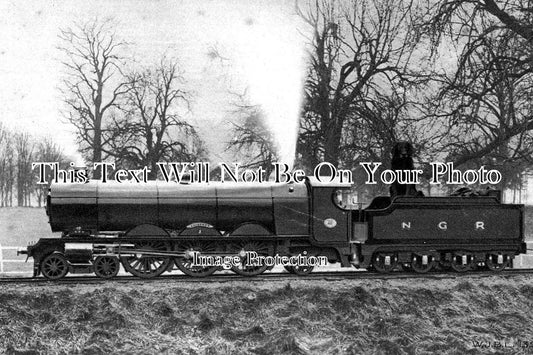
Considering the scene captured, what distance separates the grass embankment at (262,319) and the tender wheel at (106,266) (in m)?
0.55

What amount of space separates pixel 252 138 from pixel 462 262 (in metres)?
5.38

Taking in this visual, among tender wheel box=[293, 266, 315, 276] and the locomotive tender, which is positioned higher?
the locomotive tender

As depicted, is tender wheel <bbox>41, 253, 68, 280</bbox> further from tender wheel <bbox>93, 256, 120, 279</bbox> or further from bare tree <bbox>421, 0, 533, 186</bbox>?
bare tree <bbox>421, 0, 533, 186</bbox>

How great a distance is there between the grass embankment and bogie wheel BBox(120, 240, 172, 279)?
0.64 m

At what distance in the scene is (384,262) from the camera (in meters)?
12.6

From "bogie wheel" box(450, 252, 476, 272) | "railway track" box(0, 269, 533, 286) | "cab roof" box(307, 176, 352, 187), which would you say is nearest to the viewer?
"railway track" box(0, 269, 533, 286)

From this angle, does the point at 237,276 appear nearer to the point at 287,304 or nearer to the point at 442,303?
the point at 287,304

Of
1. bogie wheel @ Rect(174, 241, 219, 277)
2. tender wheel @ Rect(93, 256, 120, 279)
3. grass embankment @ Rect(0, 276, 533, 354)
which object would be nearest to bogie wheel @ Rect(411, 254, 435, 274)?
grass embankment @ Rect(0, 276, 533, 354)

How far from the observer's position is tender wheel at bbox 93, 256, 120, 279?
37.3 feet

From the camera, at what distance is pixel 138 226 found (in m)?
11.4

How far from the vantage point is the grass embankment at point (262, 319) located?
966 centimetres

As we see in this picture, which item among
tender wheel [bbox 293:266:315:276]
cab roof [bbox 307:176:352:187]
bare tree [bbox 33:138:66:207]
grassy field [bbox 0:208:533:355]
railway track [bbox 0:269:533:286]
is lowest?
grassy field [bbox 0:208:533:355]

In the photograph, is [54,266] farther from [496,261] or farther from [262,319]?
[496,261]

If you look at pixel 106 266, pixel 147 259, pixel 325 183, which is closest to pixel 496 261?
pixel 325 183
